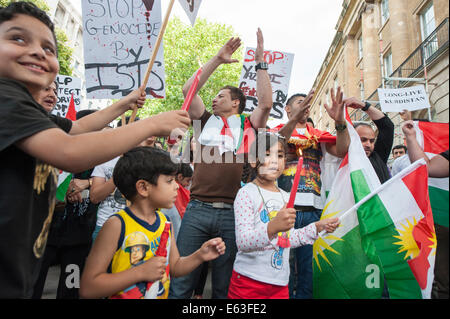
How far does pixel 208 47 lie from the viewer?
15.1 m

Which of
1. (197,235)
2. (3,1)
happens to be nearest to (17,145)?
(197,235)

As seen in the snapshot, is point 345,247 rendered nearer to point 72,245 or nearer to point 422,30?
point 72,245

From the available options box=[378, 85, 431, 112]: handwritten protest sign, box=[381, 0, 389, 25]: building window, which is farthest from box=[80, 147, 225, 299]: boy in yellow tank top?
box=[381, 0, 389, 25]: building window

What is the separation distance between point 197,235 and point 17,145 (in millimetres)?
1473

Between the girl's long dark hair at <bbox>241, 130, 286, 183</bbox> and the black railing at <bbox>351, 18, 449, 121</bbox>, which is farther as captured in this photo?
the black railing at <bbox>351, 18, 449, 121</bbox>

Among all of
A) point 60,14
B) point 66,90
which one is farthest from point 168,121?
point 60,14

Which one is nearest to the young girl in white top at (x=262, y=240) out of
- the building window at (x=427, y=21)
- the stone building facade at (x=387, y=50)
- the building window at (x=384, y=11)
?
the stone building facade at (x=387, y=50)

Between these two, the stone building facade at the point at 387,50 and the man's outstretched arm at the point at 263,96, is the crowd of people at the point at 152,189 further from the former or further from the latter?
the stone building facade at the point at 387,50

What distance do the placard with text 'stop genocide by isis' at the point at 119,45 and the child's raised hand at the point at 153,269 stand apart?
1707mm

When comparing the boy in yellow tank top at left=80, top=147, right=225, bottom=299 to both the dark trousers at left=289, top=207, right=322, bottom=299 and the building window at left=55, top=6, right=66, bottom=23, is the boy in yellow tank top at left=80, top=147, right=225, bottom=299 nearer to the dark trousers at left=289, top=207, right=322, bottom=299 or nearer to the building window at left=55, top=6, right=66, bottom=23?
the dark trousers at left=289, top=207, right=322, bottom=299

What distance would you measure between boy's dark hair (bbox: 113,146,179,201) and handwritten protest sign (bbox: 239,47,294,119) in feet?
10.1

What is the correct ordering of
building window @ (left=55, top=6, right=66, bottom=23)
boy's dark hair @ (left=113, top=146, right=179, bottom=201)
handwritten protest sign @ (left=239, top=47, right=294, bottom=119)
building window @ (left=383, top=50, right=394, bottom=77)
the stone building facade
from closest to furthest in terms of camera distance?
boy's dark hair @ (left=113, top=146, right=179, bottom=201) < the stone building facade < handwritten protest sign @ (left=239, top=47, right=294, bottom=119) < building window @ (left=383, top=50, right=394, bottom=77) < building window @ (left=55, top=6, right=66, bottom=23)

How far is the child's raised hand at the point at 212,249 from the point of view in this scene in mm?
1586

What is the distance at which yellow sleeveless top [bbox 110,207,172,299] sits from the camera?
1422 millimetres
